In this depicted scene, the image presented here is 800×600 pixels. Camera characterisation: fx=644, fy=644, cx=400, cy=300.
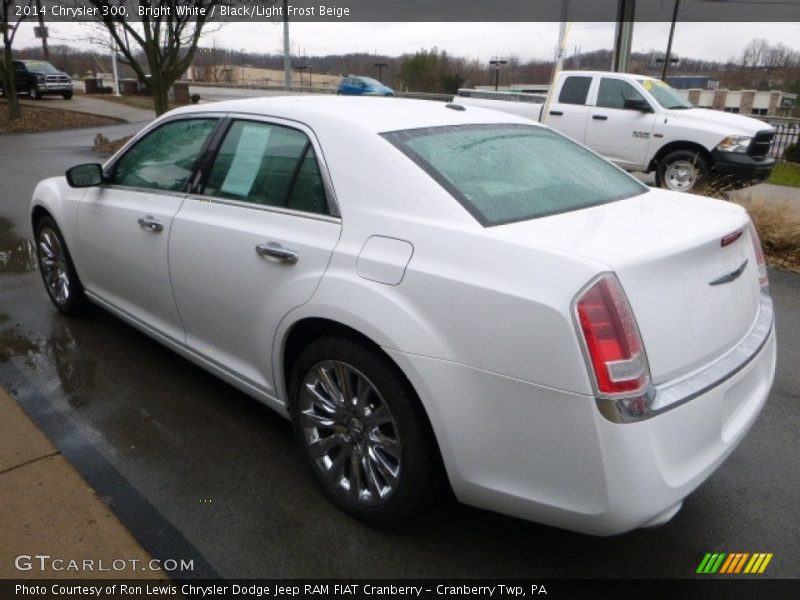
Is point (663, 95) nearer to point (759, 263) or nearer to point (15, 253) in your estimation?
point (759, 263)

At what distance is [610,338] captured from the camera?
189cm

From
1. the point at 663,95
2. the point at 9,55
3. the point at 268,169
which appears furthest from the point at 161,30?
the point at 268,169

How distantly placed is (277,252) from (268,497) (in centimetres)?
107

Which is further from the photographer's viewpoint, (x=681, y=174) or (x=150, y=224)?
(x=681, y=174)

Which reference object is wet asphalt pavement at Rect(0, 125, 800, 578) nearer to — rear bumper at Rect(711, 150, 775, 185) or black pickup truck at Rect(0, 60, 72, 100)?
rear bumper at Rect(711, 150, 775, 185)

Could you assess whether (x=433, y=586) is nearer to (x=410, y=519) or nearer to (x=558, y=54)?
(x=410, y=519)

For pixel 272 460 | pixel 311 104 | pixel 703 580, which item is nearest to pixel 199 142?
pixel 311 104

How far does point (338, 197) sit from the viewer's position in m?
2.58

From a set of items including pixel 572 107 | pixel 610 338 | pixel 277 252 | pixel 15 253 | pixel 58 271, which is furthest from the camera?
pixel 572 107

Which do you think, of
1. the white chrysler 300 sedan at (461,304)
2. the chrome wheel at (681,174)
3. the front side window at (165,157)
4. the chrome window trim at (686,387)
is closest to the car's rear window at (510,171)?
the white chrysler 300 sedan at (461,304)

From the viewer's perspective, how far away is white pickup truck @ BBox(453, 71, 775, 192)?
9.65 meters

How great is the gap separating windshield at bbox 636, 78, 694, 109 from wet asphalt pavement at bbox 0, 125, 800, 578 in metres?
7.37

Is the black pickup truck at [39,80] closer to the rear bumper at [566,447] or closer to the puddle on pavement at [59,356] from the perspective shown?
the puddle on pavement at [59,356]

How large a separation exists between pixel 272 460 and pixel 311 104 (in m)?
1.70
